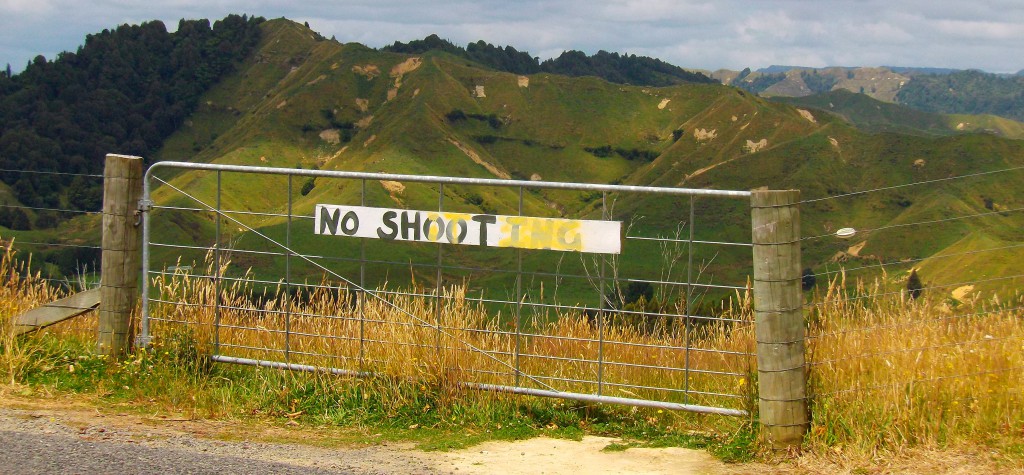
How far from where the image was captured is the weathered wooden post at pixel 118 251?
7.51 m

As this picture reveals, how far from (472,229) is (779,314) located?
81.6 inches

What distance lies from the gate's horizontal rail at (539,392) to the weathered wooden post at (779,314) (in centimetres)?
33

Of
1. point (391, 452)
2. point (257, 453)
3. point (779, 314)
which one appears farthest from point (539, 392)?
point (257, 453)

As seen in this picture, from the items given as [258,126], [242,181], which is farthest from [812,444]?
[258,126]

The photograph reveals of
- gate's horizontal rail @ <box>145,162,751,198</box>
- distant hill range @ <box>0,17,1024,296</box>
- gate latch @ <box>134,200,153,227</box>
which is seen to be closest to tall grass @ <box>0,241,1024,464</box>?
gate latch @ <box>134,200,153,227</box>

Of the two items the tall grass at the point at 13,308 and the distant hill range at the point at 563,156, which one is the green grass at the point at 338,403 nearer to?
the tall grass at the point at 13,308

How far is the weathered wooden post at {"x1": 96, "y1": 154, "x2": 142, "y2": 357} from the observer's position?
24.6 ft

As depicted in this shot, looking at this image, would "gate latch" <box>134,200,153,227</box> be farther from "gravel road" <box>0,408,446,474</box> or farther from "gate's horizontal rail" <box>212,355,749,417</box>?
"gravel road" <box>0,408,446,474</box>

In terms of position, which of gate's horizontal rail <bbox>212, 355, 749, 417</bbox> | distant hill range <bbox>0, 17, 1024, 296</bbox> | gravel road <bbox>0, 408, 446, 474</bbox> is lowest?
gravel road <bbox>0, 408, 446, 474</bbox>

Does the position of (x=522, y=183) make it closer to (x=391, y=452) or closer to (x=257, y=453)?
(x=391, y=452)

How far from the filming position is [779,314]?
19.1ft

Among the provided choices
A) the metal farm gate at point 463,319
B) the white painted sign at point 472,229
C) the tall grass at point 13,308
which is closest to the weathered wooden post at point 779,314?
the metal farm gate at point 463,319

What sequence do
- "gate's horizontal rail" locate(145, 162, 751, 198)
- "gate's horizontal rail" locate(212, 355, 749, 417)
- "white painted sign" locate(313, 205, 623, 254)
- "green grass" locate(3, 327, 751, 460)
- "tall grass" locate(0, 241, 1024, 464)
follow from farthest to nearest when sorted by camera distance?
"green grass" locate(3, 327, 751, 460), "white painted sign" locate(313, 205, 623, 254), "gate's horizontal rail" locate(212, 355, 749, 417), "gate's horizontal rail" locate(145, 162, 751, 198), "tall grass" locate(0, 241, 1024, 464)

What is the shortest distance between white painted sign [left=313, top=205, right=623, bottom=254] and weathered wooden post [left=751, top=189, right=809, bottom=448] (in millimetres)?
901
